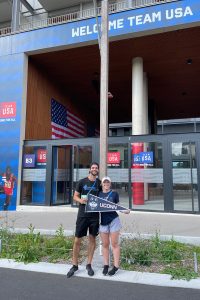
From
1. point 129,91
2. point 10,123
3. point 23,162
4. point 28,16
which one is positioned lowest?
point 23,162

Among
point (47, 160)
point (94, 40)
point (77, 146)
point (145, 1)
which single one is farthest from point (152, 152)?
point (145, 1)

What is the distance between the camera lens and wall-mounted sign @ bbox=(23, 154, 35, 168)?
542 inches

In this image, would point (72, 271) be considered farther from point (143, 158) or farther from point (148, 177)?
point (143, 158)

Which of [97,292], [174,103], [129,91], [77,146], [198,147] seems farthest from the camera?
[174,103]

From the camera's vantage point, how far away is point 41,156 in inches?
545

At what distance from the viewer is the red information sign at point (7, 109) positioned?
13.9 m

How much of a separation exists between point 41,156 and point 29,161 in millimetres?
573

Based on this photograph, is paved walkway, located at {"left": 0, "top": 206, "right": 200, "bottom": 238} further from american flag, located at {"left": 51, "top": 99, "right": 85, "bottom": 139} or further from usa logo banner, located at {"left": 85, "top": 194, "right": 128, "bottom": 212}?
american flag, located at {"left": 51, "top": 99, "right": 85, "bottom": 139}

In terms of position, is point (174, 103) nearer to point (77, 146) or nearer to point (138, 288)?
point (77, 146)

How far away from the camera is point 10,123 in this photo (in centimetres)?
1392

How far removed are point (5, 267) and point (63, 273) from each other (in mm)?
1168

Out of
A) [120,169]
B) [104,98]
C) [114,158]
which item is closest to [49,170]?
[114,158]

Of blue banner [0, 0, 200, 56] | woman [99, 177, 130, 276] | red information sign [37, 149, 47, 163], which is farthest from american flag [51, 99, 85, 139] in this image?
woman [99, 177, 130, 276]

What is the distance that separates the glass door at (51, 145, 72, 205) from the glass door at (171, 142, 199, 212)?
15.1 feet
